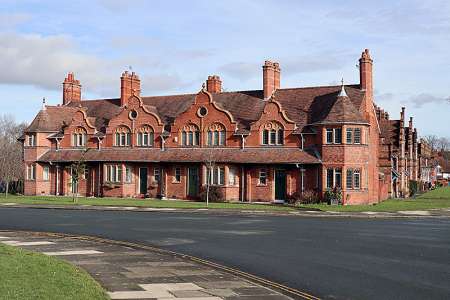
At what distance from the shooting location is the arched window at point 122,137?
5372 cm

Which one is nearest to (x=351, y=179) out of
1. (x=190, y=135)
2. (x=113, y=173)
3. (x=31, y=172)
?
(x=190, y=135)

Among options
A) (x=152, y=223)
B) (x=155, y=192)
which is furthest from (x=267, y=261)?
(x=155, y=192)

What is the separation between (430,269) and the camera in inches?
570

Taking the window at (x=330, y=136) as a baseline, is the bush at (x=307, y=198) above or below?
below

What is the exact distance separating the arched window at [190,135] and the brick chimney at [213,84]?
5765 mm

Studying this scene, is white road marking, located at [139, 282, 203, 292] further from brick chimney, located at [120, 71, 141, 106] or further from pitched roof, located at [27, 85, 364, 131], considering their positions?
brick chimney, located at [120, 71, 141, 106]

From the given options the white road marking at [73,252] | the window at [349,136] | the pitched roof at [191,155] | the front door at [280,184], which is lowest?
the white road marking at [73,252]

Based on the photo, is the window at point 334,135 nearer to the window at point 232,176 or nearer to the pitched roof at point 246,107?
the pitched roof at point 246,107

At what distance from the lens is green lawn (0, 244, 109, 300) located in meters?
9.93

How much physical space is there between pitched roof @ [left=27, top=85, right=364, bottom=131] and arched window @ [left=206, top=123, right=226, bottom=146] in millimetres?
1632

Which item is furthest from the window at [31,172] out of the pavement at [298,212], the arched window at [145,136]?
the pavement at [298,212]

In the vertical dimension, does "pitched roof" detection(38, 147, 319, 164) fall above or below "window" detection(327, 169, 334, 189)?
above

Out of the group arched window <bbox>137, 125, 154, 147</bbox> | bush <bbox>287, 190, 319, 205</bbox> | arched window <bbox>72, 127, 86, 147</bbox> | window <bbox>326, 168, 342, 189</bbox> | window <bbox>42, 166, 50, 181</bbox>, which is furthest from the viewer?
window <bbox>42, 166, 50, 181</bbox>

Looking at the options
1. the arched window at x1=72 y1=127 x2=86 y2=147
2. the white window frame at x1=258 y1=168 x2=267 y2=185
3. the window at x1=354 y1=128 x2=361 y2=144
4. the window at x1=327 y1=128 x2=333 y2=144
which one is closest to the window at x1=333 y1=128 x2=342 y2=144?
the window at x1=327 y1=128 x2=333 y2=144
